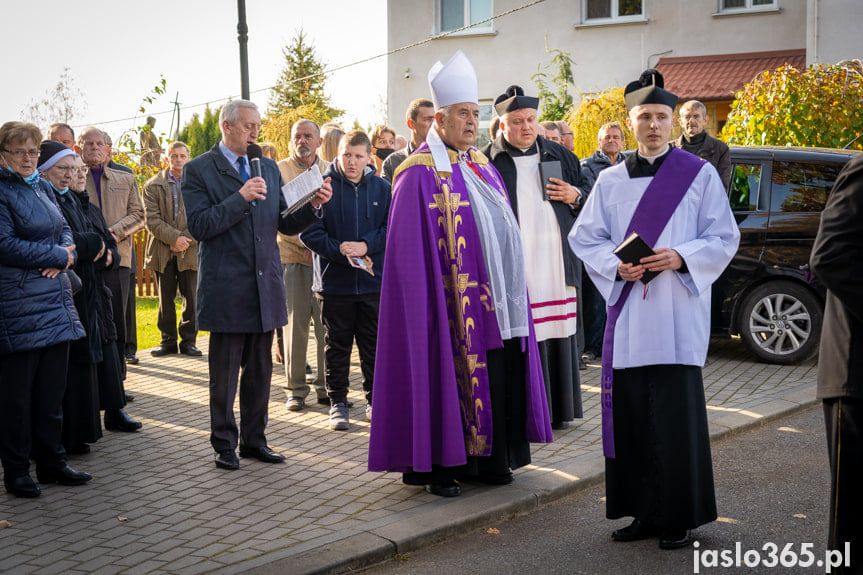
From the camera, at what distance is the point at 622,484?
5.10 meters

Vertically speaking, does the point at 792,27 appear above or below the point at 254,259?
above

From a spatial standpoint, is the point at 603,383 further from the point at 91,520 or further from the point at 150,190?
the point at 150,190

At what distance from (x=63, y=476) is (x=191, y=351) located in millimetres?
5000

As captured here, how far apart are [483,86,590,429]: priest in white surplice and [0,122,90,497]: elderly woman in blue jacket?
307cm

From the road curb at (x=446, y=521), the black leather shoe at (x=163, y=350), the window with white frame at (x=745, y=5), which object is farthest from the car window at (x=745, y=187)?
the window with white frame at (x=745, y=5)

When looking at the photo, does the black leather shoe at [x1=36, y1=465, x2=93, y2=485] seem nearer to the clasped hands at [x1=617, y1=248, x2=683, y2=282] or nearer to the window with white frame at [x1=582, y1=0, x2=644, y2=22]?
the clasped hands at [x1=617, y1=248, x2=683, y2=282]

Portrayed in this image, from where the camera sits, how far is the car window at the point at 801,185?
384 inches

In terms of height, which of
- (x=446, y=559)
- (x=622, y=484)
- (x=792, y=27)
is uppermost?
(x=792, y=27)

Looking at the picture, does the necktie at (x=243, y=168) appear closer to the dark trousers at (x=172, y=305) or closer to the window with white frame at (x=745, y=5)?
the dark trousers at (x=172, y=305)

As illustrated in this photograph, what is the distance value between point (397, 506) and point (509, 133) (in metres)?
2.79

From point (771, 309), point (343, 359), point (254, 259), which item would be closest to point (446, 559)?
point (254, 259)

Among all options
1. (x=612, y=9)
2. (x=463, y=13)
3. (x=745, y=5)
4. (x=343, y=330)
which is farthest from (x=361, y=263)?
(x=463, y=13)

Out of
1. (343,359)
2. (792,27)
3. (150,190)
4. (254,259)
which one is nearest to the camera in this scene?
(254,259)

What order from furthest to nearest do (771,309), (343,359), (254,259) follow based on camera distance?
(771,309), (343,359), (254,259)
